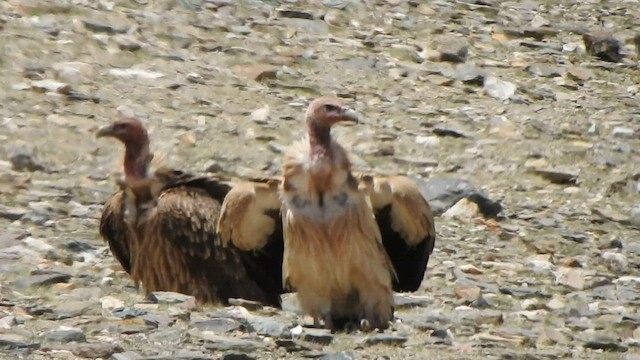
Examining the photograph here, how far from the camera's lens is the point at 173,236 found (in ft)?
34.0

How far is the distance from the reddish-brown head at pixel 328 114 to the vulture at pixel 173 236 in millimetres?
1202

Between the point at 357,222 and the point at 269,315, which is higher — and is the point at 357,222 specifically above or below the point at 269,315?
above

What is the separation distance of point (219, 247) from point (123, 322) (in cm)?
187

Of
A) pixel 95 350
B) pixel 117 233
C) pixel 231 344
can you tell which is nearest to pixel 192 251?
pixel 117 233

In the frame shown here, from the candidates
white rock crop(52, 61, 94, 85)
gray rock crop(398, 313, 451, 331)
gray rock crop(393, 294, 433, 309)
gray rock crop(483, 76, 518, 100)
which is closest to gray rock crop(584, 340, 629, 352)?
gray rock crop(398, 313, 451, 331)

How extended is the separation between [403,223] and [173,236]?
1648mm

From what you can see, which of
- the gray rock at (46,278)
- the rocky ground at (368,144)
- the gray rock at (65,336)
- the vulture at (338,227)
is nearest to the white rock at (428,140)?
the rocky ground at (368,144)

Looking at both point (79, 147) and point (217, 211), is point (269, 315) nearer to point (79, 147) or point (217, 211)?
point (217, 211)

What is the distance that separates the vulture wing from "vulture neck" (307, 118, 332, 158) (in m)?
0.26

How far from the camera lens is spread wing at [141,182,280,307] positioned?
10289 millimetres

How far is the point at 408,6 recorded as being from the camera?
57.0 ft

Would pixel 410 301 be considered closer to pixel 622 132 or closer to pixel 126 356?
A: pixel 126 356

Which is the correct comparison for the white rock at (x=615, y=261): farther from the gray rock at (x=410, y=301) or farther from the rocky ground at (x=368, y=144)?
the gray rock at (x=410, y=301)

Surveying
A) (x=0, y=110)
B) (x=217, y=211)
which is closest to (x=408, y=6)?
(x=0, y=110)
